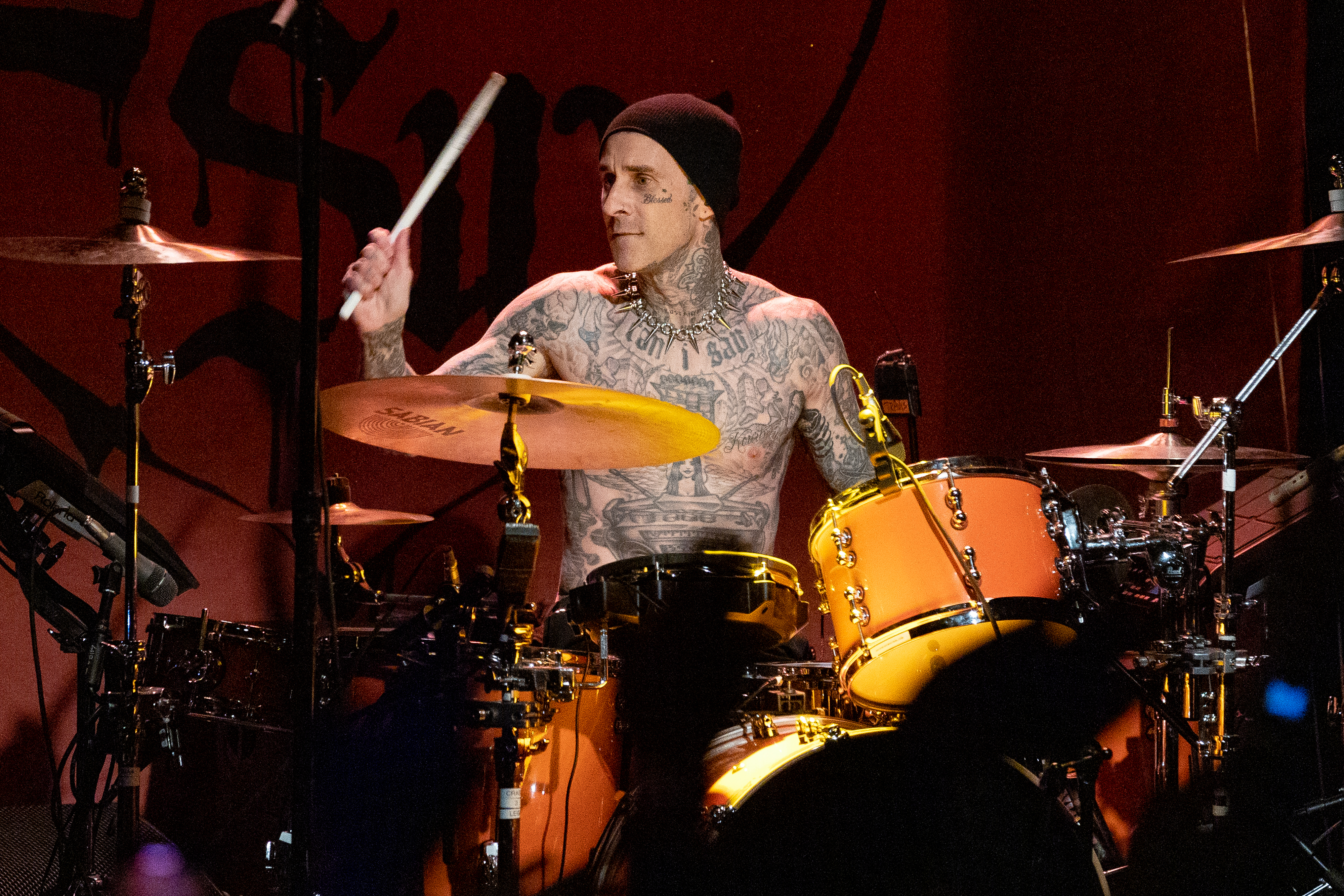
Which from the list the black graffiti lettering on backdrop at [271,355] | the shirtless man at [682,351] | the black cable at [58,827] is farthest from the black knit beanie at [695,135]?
the black cable at [58,827]

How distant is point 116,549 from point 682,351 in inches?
55.0

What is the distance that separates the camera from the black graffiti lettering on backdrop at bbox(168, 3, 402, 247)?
148 inches

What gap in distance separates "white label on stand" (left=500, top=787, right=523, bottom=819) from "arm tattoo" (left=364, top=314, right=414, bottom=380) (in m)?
0.81

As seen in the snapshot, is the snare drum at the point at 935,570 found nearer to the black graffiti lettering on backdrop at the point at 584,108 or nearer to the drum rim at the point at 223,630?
the drum rim at the point at 223,630

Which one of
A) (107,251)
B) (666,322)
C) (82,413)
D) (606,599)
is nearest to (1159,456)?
(666,322)

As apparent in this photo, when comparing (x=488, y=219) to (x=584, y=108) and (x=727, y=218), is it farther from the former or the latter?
(x=727, y=218)

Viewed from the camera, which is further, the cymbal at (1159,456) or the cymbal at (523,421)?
the cymbal at (1159,456)

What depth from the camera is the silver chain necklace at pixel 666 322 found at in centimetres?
289

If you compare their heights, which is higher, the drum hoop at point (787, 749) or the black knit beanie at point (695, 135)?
the black knit beanie at point (695, 135)

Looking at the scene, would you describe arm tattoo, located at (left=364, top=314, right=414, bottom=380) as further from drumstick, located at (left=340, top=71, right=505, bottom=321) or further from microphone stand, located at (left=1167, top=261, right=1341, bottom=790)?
microphone stand, located at (left=1167, top=261, right=1341, bottom=790)

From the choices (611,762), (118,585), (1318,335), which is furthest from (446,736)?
(1318,335)

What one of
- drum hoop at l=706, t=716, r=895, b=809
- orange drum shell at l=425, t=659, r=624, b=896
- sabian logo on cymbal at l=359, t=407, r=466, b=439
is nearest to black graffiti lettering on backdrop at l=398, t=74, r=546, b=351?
sabian logo on cymbal at l=359, t=407, r=466, b=439

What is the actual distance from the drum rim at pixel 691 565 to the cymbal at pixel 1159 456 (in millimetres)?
1175

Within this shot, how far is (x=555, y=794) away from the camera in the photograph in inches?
85.0
